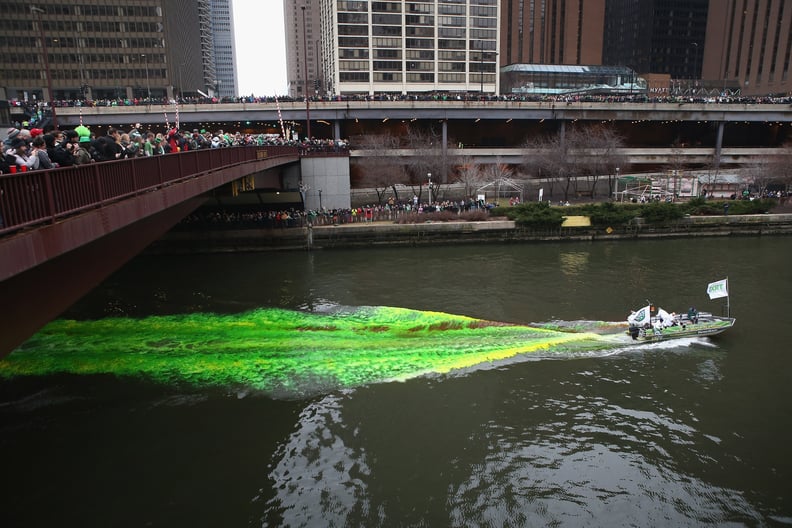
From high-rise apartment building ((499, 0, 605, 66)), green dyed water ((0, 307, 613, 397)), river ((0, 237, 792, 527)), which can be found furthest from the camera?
high-rise apartment building ((499, 0, 605, 66))

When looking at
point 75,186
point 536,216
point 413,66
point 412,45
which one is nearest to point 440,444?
point 75,186

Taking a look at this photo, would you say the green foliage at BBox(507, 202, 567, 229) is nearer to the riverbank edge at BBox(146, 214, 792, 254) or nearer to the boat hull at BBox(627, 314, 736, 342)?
the riverbank edge at BBox(146, 214, 792, 254)

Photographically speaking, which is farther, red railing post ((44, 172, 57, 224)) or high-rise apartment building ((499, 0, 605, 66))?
high-rise apartment building ((499, 0, 605, 66))

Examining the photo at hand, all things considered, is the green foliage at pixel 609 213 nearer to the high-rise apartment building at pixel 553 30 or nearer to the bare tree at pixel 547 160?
the bare tree at pixel 547 160

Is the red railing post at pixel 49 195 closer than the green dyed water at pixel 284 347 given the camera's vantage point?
Yes

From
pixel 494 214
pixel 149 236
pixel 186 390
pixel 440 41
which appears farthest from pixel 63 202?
pixel 440 41

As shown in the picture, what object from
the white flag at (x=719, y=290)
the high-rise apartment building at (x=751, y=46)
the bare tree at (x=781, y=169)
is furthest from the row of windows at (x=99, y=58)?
the high-rise apartment building at (x=751, y=46)

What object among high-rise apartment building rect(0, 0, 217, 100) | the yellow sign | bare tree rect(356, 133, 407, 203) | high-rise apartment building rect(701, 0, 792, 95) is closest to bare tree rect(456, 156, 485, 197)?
bare tree rect(356, 133, 407, 203)
